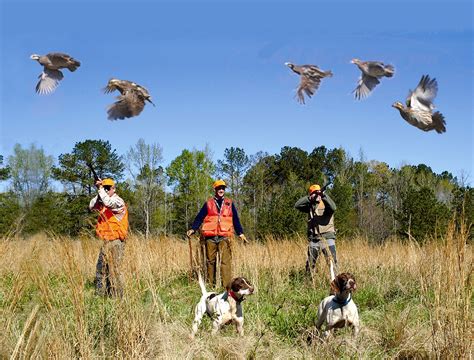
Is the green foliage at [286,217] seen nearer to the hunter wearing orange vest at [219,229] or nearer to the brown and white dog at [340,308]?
the hunter wearing orange vest at [219,229]

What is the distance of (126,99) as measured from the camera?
542cm

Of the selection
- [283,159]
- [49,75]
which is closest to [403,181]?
[283,159]

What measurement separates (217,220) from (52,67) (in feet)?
10.8

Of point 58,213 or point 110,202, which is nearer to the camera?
point 110,202

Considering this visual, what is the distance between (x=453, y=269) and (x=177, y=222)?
42.2 metres

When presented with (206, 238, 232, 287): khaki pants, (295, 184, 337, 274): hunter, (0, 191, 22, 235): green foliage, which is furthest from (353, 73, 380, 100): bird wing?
(0, 191, 22, 235): green foliage

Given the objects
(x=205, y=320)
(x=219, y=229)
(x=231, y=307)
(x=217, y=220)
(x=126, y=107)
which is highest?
(x=126, y=107)

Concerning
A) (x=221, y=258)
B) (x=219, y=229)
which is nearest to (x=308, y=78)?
(x=219, y=229)

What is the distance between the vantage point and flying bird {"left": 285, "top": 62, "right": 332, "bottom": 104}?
6355 mm

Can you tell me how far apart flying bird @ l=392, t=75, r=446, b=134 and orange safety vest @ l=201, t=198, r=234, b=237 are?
3.21 m

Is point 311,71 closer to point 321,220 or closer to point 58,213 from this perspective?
point 321,220

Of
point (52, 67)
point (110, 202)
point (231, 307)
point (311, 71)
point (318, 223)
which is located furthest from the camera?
point (318, 223)

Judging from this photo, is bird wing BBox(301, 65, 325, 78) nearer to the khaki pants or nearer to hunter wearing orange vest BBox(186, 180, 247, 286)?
hunter wearing orange vest BBox(186, 180, 247, 286)

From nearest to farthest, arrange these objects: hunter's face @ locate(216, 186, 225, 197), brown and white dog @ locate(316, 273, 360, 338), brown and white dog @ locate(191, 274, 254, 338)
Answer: brown and white dog @ locate(316, 273, 360, 338) → brown and white dog @ locate(191, 274, 254, 338) → hunter's face @ locate(216, 186, 225, 197)
